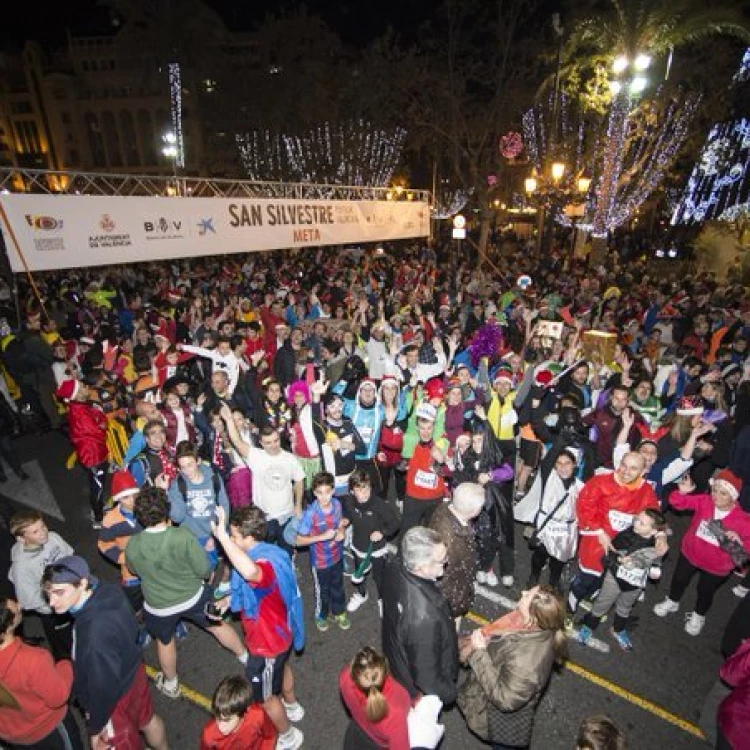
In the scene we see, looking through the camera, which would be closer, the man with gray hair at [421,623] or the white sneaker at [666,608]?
the man with gray hair at [421,623]

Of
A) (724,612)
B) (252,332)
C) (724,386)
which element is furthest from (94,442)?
(724,386)

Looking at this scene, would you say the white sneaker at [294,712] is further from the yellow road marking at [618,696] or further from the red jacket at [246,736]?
the red jacket at [246,736]

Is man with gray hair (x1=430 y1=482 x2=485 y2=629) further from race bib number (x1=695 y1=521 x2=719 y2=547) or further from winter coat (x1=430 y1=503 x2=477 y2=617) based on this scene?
race bib number (x1=695 y1=521 x2=719 y2=547)

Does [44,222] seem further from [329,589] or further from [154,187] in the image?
[329,589]

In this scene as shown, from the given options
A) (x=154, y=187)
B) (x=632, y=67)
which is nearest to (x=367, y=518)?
(x=154, y=187)

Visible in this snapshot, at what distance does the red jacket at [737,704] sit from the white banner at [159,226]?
369 inches

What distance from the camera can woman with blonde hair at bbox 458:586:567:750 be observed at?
8.62ft

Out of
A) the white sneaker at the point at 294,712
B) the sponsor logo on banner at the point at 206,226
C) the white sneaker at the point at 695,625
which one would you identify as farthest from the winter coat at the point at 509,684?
the sponsor logo on banner at the point at 206,226

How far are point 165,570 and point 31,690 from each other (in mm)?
963

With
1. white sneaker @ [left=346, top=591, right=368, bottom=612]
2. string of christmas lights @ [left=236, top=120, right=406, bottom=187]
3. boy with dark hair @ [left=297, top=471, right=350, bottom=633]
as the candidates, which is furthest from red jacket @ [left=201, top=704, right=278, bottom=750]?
string of christmas lights @ [left=236, top=120, right=406, bottom=187]

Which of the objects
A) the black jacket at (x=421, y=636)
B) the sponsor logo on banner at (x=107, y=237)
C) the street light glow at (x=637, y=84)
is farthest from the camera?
the street light glow at (x=637, y=84)

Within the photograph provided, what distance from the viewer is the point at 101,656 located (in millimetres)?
2779

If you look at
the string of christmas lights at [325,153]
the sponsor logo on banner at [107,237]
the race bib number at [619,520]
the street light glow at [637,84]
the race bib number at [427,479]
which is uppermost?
the street light glow at [637,84]

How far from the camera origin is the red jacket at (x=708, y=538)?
163 inches
